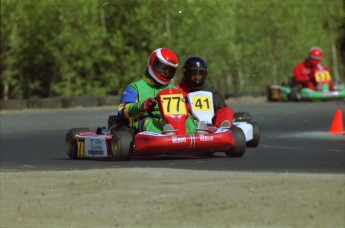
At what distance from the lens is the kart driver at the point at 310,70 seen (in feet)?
101

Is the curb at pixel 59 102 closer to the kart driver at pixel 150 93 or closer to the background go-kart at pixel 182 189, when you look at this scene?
the background go-kart at pixel 182 189

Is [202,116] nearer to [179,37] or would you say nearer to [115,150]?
[115,150]

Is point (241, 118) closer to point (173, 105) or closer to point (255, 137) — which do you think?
point (255, 137)

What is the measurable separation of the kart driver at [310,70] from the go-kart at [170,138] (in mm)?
17022

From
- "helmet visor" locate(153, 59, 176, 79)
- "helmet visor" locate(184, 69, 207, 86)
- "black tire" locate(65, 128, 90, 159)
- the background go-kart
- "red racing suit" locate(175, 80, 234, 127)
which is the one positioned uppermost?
"helmet visor" locate(153, 59, 176, 79)

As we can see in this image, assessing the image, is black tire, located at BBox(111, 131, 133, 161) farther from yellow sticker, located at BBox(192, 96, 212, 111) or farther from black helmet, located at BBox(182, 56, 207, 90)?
black helmet, located at BBox(182, 56, 207, 90)

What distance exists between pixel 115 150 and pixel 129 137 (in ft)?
0.78

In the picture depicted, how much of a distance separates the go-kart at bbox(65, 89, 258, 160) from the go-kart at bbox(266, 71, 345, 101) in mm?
16599

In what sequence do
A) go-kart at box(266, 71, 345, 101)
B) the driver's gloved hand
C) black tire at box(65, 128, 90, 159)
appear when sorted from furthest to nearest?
go-kart at box(266, 71, 345, 101) → black tire at box(65, 128, 90, 159) → the driver's gloved hand

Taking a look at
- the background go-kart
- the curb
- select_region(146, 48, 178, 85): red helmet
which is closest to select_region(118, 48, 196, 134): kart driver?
select_region(146, 48, 178, 85): red helmet

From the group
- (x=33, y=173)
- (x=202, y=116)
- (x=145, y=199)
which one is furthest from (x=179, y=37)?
(x=145, y=199)

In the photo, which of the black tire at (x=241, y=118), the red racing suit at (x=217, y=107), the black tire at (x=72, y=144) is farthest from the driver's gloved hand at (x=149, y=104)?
the black tire at (x=241, y=118)

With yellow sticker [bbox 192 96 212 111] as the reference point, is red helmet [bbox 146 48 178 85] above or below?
above

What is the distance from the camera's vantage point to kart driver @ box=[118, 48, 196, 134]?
13.6m
